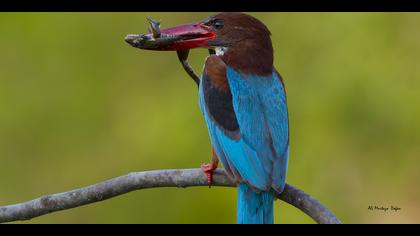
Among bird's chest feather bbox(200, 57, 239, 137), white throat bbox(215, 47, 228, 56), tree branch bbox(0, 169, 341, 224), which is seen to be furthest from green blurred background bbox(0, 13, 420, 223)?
tree branch bbox(0, 169, 341, 224)

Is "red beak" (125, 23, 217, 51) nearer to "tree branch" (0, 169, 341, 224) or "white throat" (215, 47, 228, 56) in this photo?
"white throat" (215, 47, 228, 56)

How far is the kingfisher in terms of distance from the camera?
3.75m

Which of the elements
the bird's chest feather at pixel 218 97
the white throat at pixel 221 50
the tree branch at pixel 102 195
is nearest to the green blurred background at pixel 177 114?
the white throat at pixel 221 50

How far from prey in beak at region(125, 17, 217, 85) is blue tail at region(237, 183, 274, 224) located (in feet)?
2.20

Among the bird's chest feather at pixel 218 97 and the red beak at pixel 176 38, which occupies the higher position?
the red beak at pixel 176 38

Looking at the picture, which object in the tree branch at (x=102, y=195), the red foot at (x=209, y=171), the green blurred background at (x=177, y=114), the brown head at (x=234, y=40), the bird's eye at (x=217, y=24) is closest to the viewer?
the tree branch at (x=102, y=195)

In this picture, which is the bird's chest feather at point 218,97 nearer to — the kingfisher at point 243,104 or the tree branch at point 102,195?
the kingfisher at point 243,104

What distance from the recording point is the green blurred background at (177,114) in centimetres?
514

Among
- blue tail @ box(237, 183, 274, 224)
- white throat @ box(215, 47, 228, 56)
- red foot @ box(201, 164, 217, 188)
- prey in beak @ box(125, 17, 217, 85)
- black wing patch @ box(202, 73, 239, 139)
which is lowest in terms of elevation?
blue tail @ box(237, 183, 274, 224)

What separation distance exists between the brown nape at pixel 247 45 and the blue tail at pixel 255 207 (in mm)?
658

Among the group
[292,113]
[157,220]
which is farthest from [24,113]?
[292,113]

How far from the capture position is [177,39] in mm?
4133

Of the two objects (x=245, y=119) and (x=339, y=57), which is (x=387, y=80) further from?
(x=245, y=119)

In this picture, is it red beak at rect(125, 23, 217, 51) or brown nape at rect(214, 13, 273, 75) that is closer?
red beak at rect(125, 23, 217, 51)
